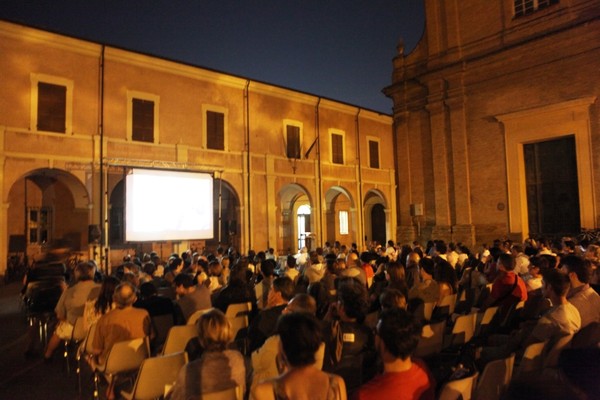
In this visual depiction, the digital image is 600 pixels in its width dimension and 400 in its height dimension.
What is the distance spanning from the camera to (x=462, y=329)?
470cm

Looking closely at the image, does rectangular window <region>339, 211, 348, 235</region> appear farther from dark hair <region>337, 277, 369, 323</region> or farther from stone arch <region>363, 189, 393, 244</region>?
dark hair <region>337, 277, 369, 323</region>

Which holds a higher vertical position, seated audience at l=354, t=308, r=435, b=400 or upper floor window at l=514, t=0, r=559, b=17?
upper floor window at l=514, t=0, r=559, b=17

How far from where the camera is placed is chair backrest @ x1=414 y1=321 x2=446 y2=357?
14.2 feet

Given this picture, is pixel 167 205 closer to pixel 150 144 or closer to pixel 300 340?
pixel 150 144

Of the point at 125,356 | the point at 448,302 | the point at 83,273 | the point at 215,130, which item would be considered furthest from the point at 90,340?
the point at 215,130

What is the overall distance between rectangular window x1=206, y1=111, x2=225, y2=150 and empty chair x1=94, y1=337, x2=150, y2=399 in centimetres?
1419

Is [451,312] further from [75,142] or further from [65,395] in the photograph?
[75,142]

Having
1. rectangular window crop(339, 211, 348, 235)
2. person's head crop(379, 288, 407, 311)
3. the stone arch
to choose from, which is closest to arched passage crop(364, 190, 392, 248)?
the stone arch

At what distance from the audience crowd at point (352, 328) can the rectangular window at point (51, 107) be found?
7698 mm

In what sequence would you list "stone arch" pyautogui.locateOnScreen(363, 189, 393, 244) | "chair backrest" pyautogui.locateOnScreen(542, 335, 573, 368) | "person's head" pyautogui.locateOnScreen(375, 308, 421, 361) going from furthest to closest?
1. "stone arch" pyautogui.locateOnScreen(363, 189, 393, 244)
2. "chair backrest" pyautogui.locateOnScreen(542, 335, 573, 368)
3. "person's head" pyautogui.locateOnScreen(375, 308, 421, 361)

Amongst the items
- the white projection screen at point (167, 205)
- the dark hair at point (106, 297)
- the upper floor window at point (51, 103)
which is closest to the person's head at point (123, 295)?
the dark hair at point (106, 297)

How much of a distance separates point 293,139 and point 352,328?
57.9 ft

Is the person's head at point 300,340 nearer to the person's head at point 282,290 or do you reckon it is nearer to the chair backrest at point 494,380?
the chair backrest at point 494,380

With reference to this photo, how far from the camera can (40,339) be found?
299 inches
